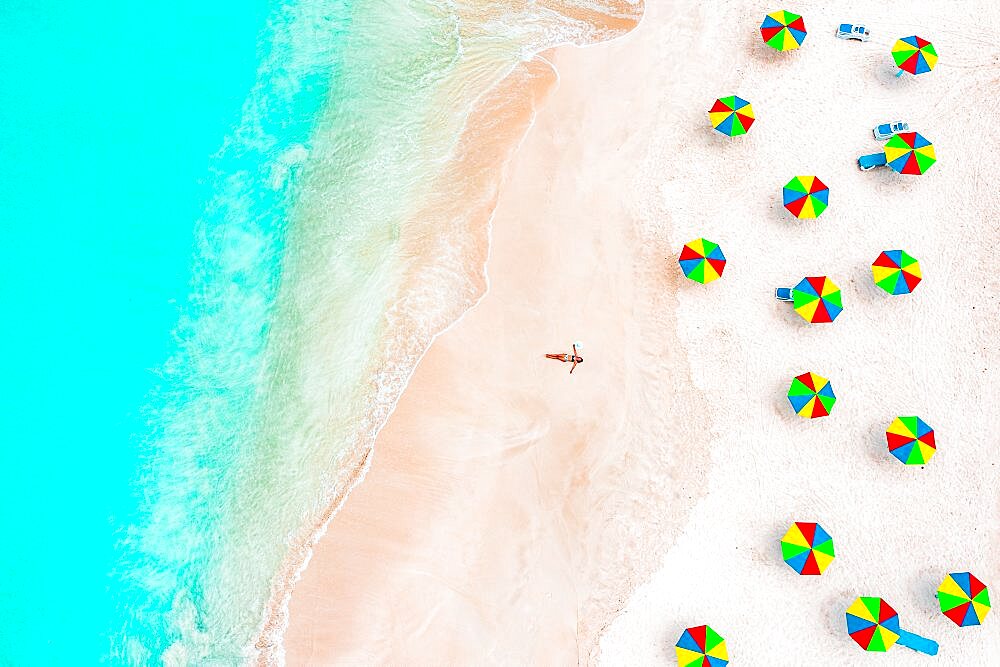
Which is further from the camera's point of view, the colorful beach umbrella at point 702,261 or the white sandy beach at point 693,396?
the colorful beach umbrella at point 702,261

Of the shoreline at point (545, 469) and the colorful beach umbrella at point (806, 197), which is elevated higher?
the colorful beach umbrella at point (806, 197)

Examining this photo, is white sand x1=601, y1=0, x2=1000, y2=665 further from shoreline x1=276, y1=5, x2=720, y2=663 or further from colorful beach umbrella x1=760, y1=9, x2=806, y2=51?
shoreline x1=276, y1=5, x2=720, y2=663

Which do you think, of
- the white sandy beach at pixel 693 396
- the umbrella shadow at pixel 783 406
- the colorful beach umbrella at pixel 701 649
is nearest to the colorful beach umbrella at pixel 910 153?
the white sandy beach at pixel 693 396

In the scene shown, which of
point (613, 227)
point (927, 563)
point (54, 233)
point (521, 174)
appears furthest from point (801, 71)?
point (54, 233)

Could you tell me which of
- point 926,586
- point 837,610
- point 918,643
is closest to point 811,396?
point 837,610

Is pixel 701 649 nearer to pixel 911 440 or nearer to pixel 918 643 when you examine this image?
pixel 918 643

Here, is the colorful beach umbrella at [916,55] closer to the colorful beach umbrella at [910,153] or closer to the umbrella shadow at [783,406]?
the colorful beach umbrella at [910,153]

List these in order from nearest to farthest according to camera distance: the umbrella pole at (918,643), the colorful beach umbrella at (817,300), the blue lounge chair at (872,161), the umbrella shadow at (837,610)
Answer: the umbrella pole at (918,643)
the umbrella shadow at (837,610)
the colorful beach umbrella at (817,300)
the blue lounge chair at (872,161)
